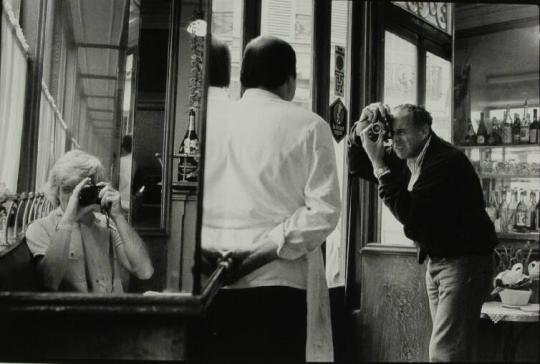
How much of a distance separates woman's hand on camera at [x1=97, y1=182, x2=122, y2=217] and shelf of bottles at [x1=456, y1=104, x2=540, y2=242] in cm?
161

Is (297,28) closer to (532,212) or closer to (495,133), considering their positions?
(495,133)

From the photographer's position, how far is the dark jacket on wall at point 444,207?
1567mm

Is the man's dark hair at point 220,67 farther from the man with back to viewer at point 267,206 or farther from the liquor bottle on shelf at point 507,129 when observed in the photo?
the liquor bottle on shelf at point 507,129

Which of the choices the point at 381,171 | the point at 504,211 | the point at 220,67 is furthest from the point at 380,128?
the point at 504,211

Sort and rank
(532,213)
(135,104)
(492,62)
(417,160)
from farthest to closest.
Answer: (492,62), (532,213), (135,104), (417,160)

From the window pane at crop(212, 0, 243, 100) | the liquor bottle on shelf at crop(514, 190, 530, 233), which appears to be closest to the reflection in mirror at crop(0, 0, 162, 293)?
the window pane at crop(212, 0, 243, 100)

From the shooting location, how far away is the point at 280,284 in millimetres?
1133

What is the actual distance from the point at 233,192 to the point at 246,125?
0.43ft

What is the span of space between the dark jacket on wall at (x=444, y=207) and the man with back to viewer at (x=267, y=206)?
47 centimetres

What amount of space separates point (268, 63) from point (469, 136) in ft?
5.50

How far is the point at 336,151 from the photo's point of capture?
2.58 m

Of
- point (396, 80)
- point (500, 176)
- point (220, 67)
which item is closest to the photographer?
point (220, 67)

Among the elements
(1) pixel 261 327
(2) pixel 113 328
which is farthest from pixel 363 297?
(2) pixel 113 328

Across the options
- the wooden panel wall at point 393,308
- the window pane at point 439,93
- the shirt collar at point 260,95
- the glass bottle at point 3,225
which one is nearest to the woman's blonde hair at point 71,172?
the glass bottle at point 3,225
